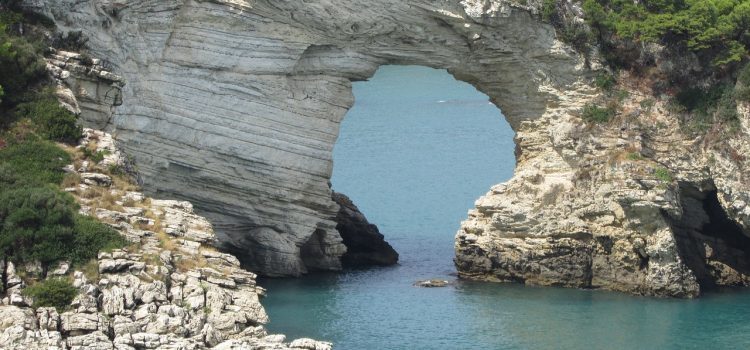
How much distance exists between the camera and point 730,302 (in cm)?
6166

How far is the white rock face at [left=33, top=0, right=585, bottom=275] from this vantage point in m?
61.6

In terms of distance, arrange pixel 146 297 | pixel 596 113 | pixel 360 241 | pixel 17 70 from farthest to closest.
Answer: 1. pixel 360 241
2. pixel 596 113
3. pixel 17 70
4. pixel 146 297

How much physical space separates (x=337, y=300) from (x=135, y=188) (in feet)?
36.0

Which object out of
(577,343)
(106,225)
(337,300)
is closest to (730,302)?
(577,343)

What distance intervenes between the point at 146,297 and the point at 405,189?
4171 cm

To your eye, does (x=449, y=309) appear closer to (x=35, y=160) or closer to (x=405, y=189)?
(x=35, y=160)

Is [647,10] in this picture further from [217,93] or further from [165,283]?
[165,283]

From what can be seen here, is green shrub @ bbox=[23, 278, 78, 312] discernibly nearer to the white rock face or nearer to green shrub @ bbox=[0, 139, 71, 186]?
green shrub @ bbox=[0, 139, 71, 186]

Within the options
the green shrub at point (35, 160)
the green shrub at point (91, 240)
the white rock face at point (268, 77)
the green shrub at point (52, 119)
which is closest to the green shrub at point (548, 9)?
the white rock face at point (268, 77)

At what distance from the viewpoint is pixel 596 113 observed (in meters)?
64.0

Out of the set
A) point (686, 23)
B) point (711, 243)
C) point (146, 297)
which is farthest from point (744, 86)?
point (146, 297)

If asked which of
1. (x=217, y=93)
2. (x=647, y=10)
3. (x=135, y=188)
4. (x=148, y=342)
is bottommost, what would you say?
(x=148, y=342)

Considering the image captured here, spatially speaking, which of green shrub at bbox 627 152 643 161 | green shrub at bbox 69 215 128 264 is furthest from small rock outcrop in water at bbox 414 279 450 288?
green shrub at bbox 69 215 128 264

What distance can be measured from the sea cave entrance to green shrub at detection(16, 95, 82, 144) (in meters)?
8.43
